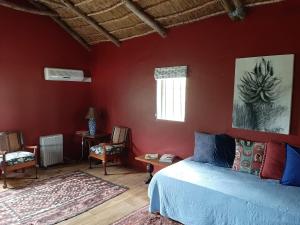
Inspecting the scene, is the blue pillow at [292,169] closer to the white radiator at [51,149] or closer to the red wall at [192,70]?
the red wall at [192,70]

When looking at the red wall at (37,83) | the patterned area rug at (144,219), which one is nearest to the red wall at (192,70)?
the red wall at (37,83)

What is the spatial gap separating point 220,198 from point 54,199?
7.38 feet

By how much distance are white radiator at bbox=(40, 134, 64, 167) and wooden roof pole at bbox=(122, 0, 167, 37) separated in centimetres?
284

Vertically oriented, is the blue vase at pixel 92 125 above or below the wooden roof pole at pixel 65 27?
below

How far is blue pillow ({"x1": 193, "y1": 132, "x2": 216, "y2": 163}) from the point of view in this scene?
133 inches

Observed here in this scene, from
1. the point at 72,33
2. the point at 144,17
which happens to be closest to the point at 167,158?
the point at 144,17

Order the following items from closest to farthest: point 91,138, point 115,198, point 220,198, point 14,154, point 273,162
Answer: point 220,198
point 273,162
point 115,198
point 14,154
point 91,138

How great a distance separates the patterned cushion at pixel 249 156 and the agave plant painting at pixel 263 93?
0.78ft

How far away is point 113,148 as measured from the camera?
446 cm

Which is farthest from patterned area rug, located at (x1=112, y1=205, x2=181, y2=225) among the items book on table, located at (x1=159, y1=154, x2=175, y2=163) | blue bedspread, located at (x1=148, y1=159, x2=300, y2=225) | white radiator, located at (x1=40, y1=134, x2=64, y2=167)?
white radiator, located at (x1=40, y1=134, x2=64, y2=167)

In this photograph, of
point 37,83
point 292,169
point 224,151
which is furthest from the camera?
point 37,83

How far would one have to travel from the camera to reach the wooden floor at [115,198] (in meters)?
2.90

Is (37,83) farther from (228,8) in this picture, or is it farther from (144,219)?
(228,8)

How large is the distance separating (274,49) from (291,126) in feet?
3.18
